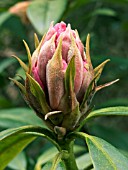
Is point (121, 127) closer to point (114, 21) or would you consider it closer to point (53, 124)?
point (114, 21)

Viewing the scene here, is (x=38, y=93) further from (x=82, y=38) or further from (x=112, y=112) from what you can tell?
(x=82, y=38)

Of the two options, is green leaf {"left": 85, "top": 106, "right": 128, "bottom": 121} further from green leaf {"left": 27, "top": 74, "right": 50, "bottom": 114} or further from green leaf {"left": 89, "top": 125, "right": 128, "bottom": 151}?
green leaf {"left": 89, "top": 125, "right": 128, "bottom": 151}

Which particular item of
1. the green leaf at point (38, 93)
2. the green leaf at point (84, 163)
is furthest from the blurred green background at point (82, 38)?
the green leaf at point (38, 93)

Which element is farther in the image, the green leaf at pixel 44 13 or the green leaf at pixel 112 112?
the green leaf at pixel 44 13

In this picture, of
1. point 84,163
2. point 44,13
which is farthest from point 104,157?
point 44,13

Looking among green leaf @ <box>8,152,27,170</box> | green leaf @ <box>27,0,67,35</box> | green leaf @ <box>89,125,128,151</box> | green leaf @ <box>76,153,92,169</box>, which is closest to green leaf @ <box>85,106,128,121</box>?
green leaf @ <box>76,153,92,169</box>

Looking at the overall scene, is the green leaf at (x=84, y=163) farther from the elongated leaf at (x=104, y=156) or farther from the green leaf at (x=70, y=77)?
the green leaf at (x=70, y=77)

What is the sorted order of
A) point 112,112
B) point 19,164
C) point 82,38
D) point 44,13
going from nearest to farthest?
point 112,112 < point 19,164 < point 44,13 < point 82,38
